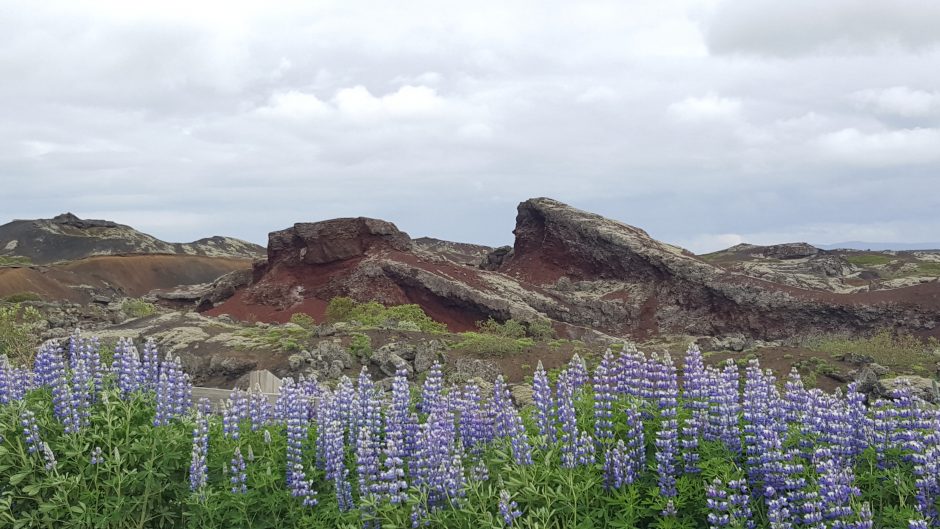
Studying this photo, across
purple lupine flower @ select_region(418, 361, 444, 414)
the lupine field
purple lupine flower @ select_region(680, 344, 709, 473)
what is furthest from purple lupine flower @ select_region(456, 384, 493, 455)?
purple lupine flower @ select_region(680, 344, 709, 473)

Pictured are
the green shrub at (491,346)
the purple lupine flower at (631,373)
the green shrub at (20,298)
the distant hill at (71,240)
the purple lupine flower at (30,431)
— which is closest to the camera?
the purple lupine flower at (631,373)

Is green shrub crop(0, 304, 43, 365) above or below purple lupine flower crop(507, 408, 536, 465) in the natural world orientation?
below

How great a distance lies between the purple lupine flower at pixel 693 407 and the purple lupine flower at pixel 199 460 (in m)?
4.18

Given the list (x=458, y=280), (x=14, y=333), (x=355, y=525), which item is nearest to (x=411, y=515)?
(x=355, y=525)

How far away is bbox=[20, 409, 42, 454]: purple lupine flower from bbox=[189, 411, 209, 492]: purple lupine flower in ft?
4.84

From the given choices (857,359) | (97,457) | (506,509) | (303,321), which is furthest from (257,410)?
(303,321)

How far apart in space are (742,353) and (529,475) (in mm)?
21371

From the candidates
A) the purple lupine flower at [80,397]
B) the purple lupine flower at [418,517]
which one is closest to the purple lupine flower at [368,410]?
the purple lupine flower at [418,517]

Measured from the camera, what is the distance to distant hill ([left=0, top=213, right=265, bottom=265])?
110844mm

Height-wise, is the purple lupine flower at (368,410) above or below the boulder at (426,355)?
above

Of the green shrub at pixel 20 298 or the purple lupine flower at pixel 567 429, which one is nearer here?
the purple lupine flower at pixel 567 429

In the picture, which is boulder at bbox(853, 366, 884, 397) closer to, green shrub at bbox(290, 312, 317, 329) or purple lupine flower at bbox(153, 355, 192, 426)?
purple lupine flower at bbox(153, 355, 192, 426)

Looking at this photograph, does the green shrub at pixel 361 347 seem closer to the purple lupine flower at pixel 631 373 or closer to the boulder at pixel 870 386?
the boulder at pixel 870 386

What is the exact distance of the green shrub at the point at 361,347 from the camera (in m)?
23.0
